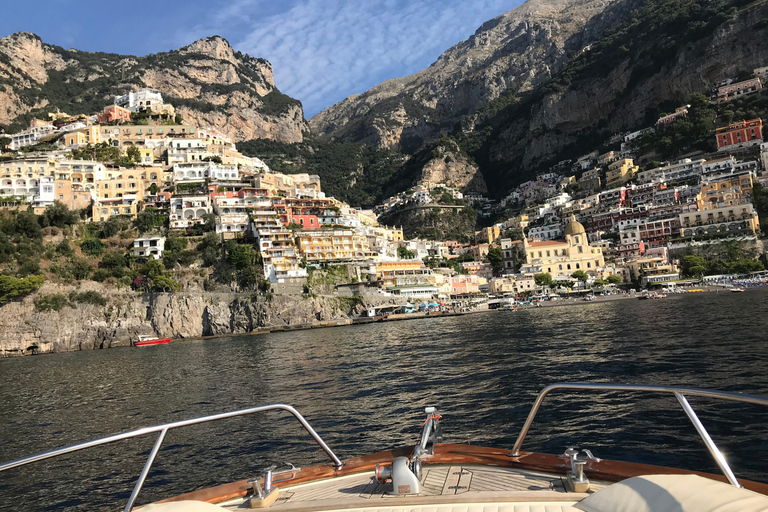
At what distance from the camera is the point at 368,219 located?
95.8 metres

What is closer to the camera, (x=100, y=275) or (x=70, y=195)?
(x=100, y=275)

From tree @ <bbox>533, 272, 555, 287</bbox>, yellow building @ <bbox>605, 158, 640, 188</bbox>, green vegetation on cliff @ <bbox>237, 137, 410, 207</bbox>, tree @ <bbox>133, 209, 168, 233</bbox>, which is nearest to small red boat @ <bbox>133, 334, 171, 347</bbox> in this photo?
tree @ <bbox>133, 209, 168, 233</bbox>

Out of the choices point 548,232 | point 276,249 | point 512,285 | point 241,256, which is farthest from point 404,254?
point 241,256

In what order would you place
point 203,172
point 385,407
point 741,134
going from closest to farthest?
point 385,407, point 203,172, point 741,134

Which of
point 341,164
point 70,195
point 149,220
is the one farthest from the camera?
point 341,164

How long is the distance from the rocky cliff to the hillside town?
11.4ft

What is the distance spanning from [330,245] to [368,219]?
1132 inches

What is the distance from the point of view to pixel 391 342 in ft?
99.6

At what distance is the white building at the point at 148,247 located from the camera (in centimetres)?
5703

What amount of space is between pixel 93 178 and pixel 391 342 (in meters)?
59.7

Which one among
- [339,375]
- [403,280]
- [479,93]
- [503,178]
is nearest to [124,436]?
[339,375]

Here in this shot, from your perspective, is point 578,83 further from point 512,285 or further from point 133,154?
point 133,154

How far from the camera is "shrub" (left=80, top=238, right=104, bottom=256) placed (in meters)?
55.5

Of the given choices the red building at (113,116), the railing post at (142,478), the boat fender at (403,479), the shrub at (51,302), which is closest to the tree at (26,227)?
the shrub at (51,302)
